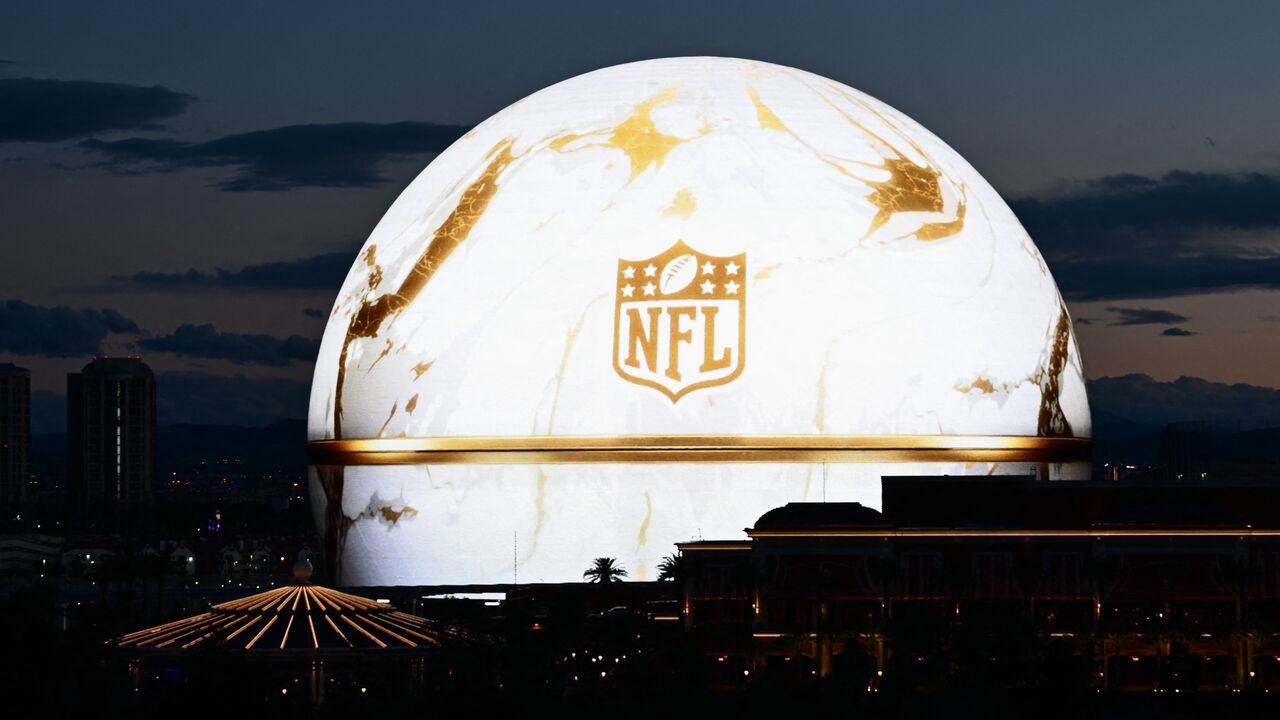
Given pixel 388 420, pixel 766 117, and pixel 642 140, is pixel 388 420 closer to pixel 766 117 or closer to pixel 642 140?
pixel 642 140

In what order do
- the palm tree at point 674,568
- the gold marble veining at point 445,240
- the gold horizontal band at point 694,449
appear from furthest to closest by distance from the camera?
the gold marble veining at point 445,240, the palm tree at point 674,568, the gold horizontal band at point 694,449

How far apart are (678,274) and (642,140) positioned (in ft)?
10.4

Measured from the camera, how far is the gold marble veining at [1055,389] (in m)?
45.3

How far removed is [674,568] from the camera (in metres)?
42.5

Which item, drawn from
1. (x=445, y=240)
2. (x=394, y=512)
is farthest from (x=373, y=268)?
(x=394, y=512)

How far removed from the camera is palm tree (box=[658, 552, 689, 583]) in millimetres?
42281

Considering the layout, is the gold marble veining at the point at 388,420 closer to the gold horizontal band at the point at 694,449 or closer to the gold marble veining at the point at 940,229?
the gold horizontal band at the point at 694,449

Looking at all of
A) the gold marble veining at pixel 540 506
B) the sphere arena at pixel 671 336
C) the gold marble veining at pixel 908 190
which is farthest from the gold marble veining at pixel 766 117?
the gold marble veining at pixel 540 506

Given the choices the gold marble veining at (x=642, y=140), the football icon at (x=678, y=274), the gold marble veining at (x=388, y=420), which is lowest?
the gold marble veining at (x=388, y=420)

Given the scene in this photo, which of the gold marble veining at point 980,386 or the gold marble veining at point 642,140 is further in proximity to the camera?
the gold marble veining at point 642,140

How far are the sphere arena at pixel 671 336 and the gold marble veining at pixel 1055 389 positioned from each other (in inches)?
2.6

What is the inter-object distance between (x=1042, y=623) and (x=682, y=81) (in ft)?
40.2

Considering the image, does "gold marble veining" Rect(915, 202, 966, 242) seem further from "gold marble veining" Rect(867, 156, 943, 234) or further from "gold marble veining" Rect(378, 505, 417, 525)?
"gold marble veining" Rect(378, 505, 417, 525)

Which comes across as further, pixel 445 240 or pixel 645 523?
pixel 445 240
